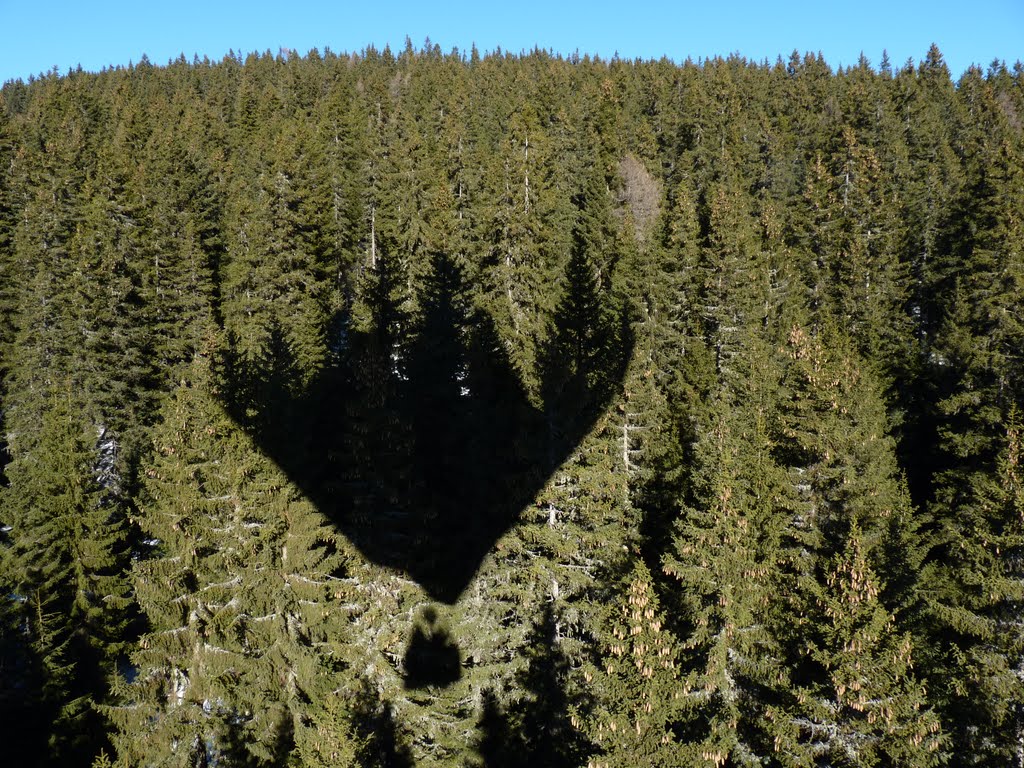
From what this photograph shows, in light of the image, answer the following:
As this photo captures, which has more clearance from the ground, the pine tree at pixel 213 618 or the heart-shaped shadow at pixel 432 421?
the heart-shaped shadow at pixel 432 421

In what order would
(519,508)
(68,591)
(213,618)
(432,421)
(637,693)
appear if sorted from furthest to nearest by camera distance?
(432,421) < (68,591) < (519,508) < (213,618) < (637,693)

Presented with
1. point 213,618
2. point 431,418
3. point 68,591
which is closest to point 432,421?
point 431,418

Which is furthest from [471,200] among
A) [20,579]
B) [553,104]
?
[553,104]

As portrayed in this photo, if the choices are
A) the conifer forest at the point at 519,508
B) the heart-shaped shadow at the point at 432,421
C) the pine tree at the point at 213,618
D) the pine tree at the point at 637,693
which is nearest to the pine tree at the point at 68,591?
the conifer forest at the point at 519,508

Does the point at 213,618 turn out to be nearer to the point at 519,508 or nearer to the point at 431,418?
the point at 519,508

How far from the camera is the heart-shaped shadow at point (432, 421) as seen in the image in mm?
16969

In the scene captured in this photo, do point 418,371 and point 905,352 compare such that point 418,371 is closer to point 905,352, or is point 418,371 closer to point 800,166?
point 905,352

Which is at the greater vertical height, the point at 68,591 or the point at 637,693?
the point at 637,693

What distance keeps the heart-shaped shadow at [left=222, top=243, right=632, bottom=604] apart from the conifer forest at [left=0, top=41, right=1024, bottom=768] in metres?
0.12

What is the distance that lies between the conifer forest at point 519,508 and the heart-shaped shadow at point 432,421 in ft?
0.38

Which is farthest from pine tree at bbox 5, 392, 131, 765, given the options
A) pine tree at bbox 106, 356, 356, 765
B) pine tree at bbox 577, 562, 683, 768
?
pine tree at bbox 577, 562, 683, 768

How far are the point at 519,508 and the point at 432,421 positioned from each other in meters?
5.00

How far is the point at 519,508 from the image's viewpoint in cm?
1741

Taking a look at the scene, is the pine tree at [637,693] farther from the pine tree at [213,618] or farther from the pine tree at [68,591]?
the pine tree at [68,591]
